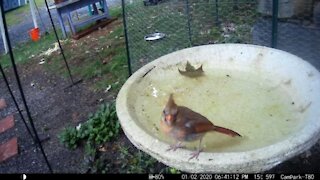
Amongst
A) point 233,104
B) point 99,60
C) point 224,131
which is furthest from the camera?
point 99,60

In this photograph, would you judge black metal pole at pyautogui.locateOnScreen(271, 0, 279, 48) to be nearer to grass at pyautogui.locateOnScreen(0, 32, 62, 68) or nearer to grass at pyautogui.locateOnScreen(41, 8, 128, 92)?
grass at pyautogui.locateOnScreen(41, 8, 128, 92)

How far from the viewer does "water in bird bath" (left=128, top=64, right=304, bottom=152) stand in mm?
2072

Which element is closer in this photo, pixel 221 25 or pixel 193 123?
pixel 193 123

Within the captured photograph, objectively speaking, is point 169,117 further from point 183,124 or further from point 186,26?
point 186,26

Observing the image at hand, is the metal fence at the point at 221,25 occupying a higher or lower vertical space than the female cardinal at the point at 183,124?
lower

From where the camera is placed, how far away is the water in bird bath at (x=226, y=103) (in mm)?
2072

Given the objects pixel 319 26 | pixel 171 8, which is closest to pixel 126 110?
pixel 319 26

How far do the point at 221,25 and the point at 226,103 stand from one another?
359 cm

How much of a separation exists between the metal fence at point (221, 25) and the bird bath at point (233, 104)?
Result: 4.61 feet

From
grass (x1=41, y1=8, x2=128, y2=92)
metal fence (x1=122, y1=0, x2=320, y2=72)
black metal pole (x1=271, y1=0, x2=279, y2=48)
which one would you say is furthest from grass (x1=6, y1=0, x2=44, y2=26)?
black metal pole (x1=271, y1=0, x2=279, y2=48)

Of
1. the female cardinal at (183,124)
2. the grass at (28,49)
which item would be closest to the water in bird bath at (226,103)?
the female cardinal at (183,124)

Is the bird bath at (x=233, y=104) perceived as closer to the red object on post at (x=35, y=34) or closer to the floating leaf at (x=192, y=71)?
the floating leaf at (x=192, y=71)

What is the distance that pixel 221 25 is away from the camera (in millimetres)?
5801

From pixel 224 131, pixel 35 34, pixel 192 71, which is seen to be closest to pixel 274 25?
pixel 192 71
